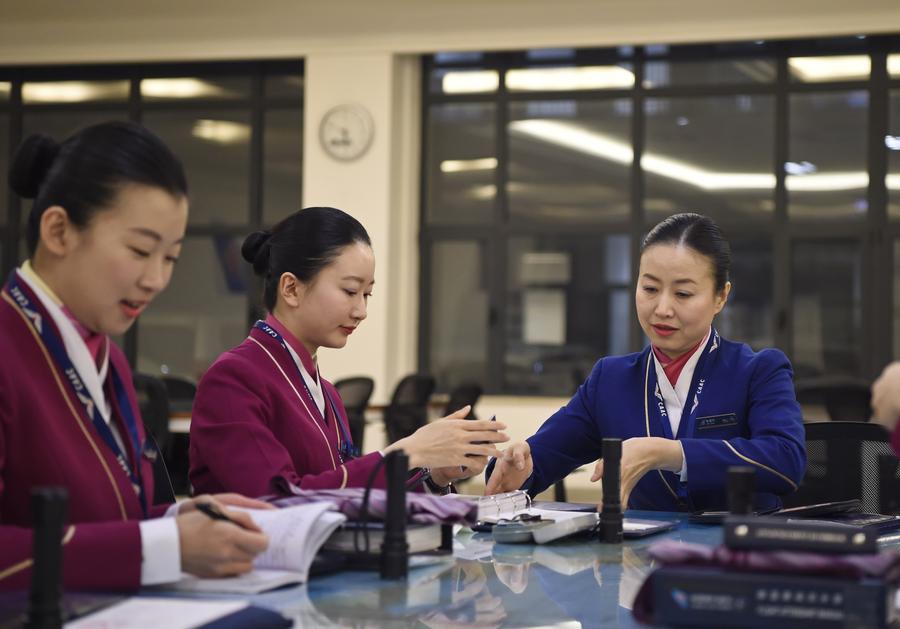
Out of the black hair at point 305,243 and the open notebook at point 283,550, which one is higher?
the black hair at point 305,243

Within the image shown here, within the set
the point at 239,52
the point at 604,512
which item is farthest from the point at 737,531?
the point at 239,52

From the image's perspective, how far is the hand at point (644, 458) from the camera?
6.87ft

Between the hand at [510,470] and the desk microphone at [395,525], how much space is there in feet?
2.51

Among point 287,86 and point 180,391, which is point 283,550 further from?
point 287,86

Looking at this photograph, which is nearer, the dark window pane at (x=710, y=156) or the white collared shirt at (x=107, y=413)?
the white collared shirt at (x=107, y=413)

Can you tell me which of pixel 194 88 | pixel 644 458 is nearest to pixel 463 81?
pixel 194 88

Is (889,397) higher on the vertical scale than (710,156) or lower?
lower

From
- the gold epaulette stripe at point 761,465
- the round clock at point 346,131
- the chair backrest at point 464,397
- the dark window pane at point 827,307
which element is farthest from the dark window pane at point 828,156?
the gold epaulette stripe at point 761,465

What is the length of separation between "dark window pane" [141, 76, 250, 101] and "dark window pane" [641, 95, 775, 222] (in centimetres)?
340

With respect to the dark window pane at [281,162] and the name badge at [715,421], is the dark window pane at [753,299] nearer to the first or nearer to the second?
the dark window pane at [281,162]

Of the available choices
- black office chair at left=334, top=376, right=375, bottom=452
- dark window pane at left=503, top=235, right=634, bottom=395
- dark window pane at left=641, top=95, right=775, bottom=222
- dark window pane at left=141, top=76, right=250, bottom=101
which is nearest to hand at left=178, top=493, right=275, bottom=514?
black office chair at left=334, top=376, right=375, bottom=452

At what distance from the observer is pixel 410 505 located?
1.57 metres

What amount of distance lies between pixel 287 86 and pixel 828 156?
433cm

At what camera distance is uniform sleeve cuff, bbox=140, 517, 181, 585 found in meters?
1.31
